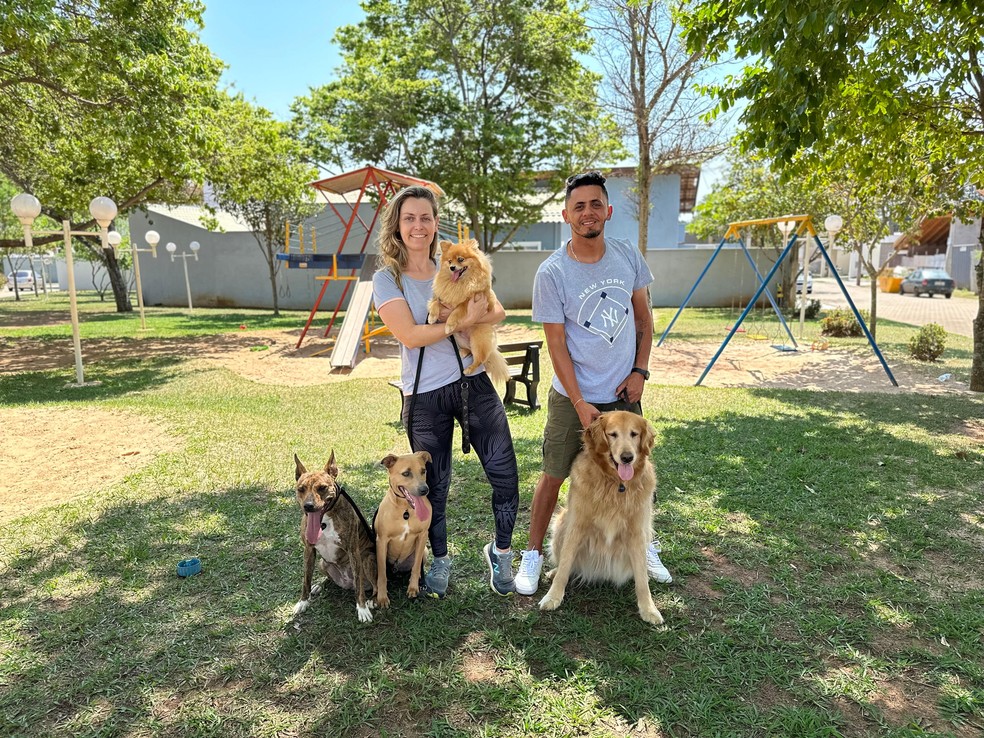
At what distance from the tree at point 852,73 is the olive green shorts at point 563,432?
3.24 meters

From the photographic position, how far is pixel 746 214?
19.5 meters

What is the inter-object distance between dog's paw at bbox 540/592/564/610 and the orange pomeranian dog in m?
1.37

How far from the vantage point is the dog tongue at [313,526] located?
2975mm

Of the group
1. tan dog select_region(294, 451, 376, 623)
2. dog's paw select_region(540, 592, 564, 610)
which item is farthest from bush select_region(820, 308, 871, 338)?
tan dog select_region(294, 451, 376, 623)

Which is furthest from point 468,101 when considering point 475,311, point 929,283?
point 929,283

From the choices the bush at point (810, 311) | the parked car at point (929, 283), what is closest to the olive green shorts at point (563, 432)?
the bush at point (810, 311)

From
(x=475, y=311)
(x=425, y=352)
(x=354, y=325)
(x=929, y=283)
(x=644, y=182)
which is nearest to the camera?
(x=475, y=311)

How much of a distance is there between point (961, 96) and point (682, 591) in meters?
9.10

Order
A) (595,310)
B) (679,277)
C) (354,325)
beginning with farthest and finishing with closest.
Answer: (679,277), (354,325), (595,310)

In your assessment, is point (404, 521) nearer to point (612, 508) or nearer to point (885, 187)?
point (612, 508)

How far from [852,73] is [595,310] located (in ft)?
17.1

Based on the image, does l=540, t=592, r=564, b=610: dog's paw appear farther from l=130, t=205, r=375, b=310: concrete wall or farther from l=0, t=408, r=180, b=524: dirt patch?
l=130, t=205, r=375, b=310: concrete wall

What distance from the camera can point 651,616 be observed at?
3.13 meters

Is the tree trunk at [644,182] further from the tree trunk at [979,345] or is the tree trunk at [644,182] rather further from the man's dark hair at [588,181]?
the man's dark hair at [588,181]
